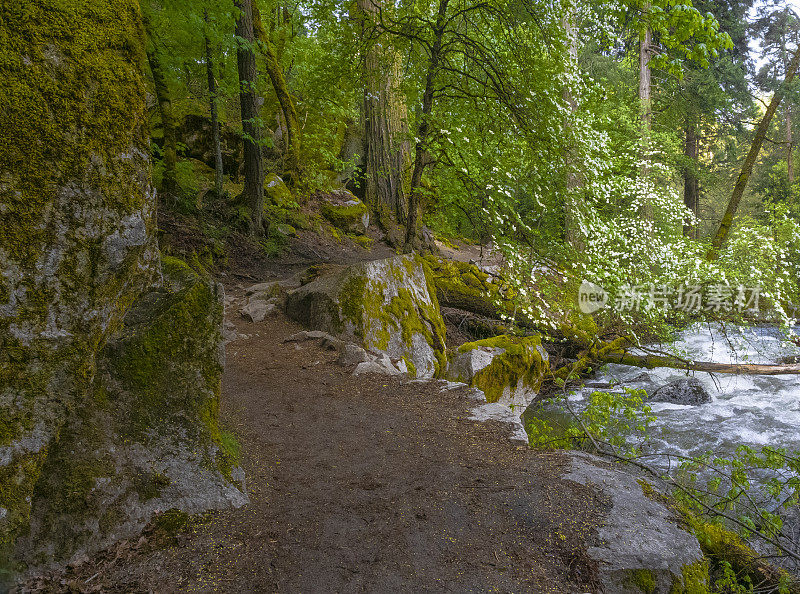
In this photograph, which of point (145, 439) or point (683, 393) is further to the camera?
point (683, 393)

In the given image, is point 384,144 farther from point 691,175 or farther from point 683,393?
point 691,175

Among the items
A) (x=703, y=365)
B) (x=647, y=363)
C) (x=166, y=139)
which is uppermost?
(x=166, y=139)

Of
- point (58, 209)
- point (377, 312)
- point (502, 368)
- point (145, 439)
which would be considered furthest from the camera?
point (502, 368)

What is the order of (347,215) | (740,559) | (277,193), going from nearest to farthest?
1. (740,559)
2. (277,193)
3. (347,215)

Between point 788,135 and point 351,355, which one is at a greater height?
point 788,135

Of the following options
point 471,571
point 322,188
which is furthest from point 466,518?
point 322,188

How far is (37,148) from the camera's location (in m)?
1.94

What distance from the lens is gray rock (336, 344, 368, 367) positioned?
227 inches

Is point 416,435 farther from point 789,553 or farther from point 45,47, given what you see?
point 45,47

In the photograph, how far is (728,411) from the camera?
7926mm

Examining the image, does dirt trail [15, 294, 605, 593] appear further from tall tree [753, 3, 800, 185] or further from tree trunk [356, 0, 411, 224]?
tall tree [753, 3, 800, 185]

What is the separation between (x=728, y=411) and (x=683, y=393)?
32.6 inches

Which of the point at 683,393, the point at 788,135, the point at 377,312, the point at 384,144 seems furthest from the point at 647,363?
the point at 788,135

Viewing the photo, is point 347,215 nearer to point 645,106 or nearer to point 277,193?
point 277,193
